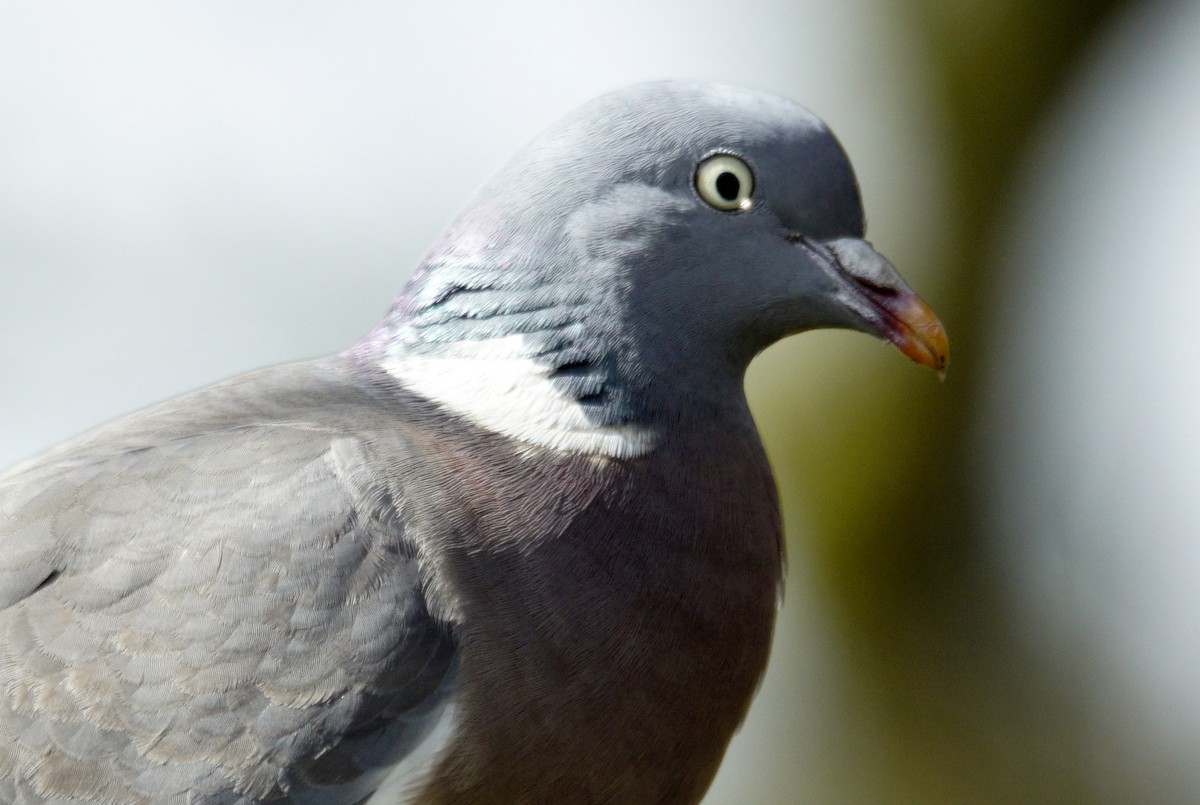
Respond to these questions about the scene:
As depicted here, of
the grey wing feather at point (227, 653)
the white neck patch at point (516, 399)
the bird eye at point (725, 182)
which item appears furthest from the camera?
the bird eye at point (725, 182)

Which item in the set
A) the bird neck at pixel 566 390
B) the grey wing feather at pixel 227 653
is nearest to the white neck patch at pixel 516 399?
the bird neck at pixel 566 390

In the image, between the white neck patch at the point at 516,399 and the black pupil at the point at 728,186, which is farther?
the black pupil at the point at 728,186

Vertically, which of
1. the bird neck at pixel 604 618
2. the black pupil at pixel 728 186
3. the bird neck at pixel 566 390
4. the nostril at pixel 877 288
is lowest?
the bird neck at pixel 604 618

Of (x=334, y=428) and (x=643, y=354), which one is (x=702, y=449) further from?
(x=334, y=428)

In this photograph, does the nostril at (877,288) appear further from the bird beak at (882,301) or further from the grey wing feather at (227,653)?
the grey wing feather at (227,653)

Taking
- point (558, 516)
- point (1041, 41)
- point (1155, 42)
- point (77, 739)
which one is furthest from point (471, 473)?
point (1155, 42)

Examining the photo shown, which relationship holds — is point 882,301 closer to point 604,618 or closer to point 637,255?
point 637,255

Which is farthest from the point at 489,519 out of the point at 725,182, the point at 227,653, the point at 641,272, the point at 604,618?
the point at 725,182

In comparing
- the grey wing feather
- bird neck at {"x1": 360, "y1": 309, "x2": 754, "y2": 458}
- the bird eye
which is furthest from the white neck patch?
the bird eye
